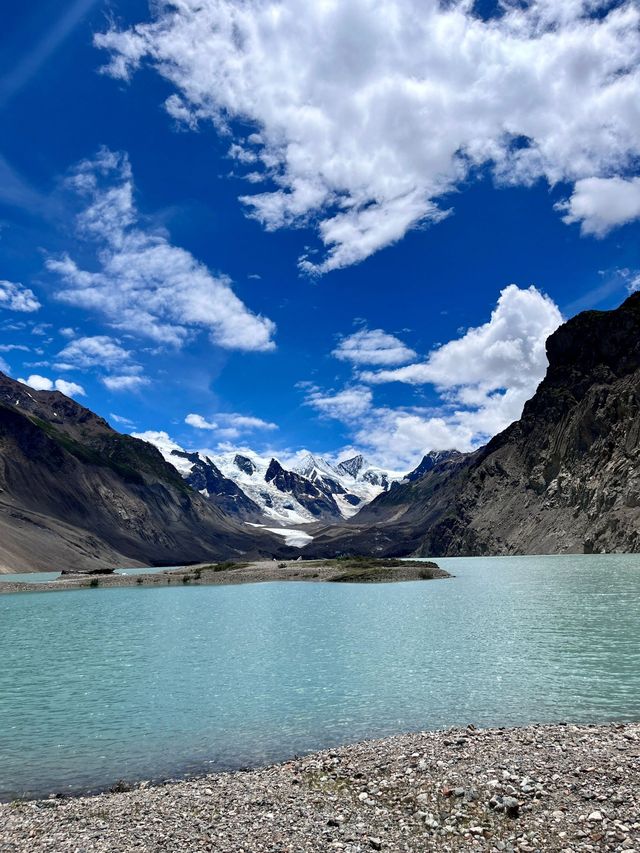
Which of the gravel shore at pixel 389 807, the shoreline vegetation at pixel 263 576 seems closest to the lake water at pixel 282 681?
the gravel shore at pixel 389 807

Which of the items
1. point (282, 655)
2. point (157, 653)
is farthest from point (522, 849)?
point (157, 653)

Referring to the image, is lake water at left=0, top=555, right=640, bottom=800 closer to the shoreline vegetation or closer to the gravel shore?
the gravel shore

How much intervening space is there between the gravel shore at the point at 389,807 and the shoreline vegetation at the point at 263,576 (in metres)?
100.0

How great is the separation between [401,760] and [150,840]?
7108mm

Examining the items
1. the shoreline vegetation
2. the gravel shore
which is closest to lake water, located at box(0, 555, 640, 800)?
the gravel shore

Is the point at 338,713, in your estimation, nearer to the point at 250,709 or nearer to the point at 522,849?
the point at 250,709

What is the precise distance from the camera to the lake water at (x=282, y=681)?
21.5 meters

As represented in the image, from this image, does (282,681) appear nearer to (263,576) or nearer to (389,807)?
(389,807)

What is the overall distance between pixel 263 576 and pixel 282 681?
107 meters

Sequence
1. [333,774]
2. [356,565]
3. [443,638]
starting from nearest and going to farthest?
[333,774], [443,638], [356,565]

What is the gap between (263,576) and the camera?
135750 mm

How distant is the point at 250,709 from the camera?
25938 mm

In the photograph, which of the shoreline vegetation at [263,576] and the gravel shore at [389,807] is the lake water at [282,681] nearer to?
the gravel shore at [389,807]

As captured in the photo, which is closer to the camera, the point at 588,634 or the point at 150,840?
the point at 150,840
